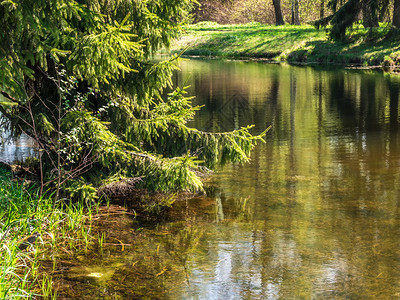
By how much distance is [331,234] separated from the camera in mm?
7266

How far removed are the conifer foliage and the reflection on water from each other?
Result: 0.90m

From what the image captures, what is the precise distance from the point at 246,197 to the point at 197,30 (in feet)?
148

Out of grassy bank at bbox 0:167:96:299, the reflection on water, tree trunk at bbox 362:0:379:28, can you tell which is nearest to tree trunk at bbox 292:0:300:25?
tree trunk at bbox 362:0:379:28

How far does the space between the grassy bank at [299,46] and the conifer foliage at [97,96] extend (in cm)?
1739

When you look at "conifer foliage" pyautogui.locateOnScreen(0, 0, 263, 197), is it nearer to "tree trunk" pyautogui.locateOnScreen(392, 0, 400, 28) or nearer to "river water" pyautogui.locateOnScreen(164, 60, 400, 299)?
"river water" pyautogui.locateOnScreen(164, 60, 400, 299)

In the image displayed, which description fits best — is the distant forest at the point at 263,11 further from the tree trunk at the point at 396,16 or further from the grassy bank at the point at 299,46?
the tree trunk at the point at 396,16

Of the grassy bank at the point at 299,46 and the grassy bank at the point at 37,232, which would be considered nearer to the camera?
the grassy bank at the point at 37,232

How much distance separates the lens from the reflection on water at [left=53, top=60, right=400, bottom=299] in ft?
19.4

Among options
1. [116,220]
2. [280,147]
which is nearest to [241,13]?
[280,147]

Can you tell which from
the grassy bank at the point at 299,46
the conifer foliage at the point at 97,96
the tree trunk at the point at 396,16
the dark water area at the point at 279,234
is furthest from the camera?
the tree trunk at the point at 396,16

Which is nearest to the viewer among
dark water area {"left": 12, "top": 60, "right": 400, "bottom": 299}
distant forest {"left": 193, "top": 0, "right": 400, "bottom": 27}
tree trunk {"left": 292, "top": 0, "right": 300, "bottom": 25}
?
dark water area {"left": 12, "top": 60, "right": 400, "bottom": 299}

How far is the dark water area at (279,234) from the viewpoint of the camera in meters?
5.88

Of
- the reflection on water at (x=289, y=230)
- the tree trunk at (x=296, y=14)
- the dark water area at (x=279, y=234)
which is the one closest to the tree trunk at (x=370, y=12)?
the reflection on water at (x=289, y=230)

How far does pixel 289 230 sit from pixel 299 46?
3132 cm
